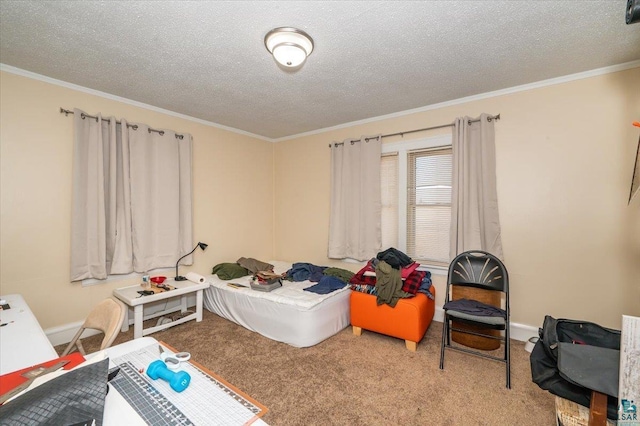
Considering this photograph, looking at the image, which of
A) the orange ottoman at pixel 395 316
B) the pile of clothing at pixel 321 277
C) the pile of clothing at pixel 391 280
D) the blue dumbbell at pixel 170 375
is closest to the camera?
the blue dumbbell at pixel 170 375

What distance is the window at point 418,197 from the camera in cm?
314

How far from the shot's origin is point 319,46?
79.7 inches

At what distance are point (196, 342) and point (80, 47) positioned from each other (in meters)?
2.60

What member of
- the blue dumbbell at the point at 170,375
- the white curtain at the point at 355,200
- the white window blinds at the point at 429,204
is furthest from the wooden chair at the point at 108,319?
the white window blinds at the point at 429,204

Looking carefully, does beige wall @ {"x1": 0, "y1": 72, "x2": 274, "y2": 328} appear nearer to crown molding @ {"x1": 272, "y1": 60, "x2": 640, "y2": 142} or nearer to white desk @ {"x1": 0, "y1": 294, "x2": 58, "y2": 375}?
white desk @ {"x1": 0, "y1": 294, "x2": 58, "y2": 375}

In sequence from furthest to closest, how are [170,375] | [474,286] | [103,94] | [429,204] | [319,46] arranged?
[429,204], [103,94], [474,286], [319,46], [170,375]

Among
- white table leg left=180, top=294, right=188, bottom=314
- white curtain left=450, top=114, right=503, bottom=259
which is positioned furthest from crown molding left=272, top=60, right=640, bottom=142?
white table leg left=180, top=294, right=188, bottom=314

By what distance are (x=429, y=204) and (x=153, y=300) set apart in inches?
121

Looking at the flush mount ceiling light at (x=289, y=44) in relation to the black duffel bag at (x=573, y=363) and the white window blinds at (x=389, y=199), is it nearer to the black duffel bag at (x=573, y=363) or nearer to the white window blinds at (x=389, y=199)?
the white window blinds at (x=389, y=199)

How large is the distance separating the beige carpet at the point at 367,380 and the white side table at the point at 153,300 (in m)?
0.16

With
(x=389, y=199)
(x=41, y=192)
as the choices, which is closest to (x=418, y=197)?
(x=389, y=199)

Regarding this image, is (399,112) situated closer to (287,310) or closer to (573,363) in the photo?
(287,310)

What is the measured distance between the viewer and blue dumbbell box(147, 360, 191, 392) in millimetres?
927

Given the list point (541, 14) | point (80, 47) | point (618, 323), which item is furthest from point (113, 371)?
point (618, 323)
